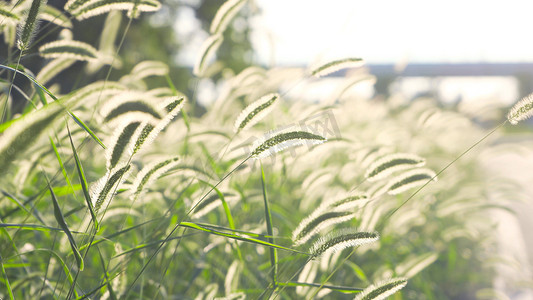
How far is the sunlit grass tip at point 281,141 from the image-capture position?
2.76 ft

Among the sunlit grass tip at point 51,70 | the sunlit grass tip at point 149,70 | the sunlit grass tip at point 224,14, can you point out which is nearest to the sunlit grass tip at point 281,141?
the sunlit grass tip at point 224,14

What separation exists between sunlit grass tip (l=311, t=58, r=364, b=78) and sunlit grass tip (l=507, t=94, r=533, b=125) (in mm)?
393

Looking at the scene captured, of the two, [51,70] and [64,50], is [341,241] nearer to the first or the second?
[64,50]

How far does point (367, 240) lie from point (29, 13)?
830mm

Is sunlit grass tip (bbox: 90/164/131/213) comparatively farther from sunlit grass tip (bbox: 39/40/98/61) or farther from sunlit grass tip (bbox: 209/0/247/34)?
sunlit grass tip (bbox: 209/0/247/34)

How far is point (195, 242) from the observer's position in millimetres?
1734

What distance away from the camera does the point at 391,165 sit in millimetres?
1066

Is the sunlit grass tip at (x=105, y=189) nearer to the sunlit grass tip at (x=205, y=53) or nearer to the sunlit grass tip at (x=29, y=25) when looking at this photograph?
the sunlit grass tip at (x=29, y=25)

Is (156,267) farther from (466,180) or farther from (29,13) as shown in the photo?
(466,180)

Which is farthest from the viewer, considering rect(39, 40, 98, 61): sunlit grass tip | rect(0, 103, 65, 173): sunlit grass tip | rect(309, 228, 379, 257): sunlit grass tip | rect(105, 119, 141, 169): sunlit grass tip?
rect(39, 40, 98, 61): sunlit grass tip

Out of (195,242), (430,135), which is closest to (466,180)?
(430,135)

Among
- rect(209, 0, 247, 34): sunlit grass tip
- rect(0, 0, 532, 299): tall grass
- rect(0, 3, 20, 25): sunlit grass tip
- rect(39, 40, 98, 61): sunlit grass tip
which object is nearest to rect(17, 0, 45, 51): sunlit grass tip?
rect(0, 0, 532, 299): tall grass

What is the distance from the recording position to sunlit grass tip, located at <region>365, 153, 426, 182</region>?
1050mm

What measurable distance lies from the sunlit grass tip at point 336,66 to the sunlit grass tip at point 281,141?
1.26ft
